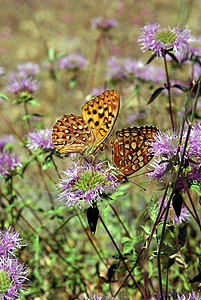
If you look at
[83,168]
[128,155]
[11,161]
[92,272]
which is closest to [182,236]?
[128,155]

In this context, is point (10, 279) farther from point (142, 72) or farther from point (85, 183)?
point (142, 72)

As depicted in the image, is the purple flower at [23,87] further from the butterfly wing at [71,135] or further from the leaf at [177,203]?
the leaf at [177,203]

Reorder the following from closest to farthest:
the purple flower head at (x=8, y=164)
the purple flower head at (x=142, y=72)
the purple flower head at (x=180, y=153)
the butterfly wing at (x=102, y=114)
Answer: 1. the purple flower head at (x=180, y=153)
2. the butterfly wing at (x=102, y=114)
3. the purple flower head at (x=8, y=164)
4. the purple flower head at (x=142, y=72)

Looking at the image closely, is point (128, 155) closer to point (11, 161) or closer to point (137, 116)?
point (11, 161)

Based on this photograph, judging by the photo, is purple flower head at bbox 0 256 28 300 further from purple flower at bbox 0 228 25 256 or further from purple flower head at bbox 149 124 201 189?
purple flower head at bbox 149 124 201 189

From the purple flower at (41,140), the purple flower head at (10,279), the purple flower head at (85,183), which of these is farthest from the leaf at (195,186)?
the purple flower at (41,140)

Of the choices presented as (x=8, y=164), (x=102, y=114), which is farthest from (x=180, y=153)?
(x=8, y=164)

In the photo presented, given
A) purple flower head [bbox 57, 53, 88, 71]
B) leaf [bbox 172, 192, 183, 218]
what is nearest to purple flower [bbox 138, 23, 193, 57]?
leaf [bbox 172, 192, 183, 218]

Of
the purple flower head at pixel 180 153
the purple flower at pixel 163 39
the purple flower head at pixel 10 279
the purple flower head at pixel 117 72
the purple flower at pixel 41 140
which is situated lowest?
the purple flower head at pixel 10 279
